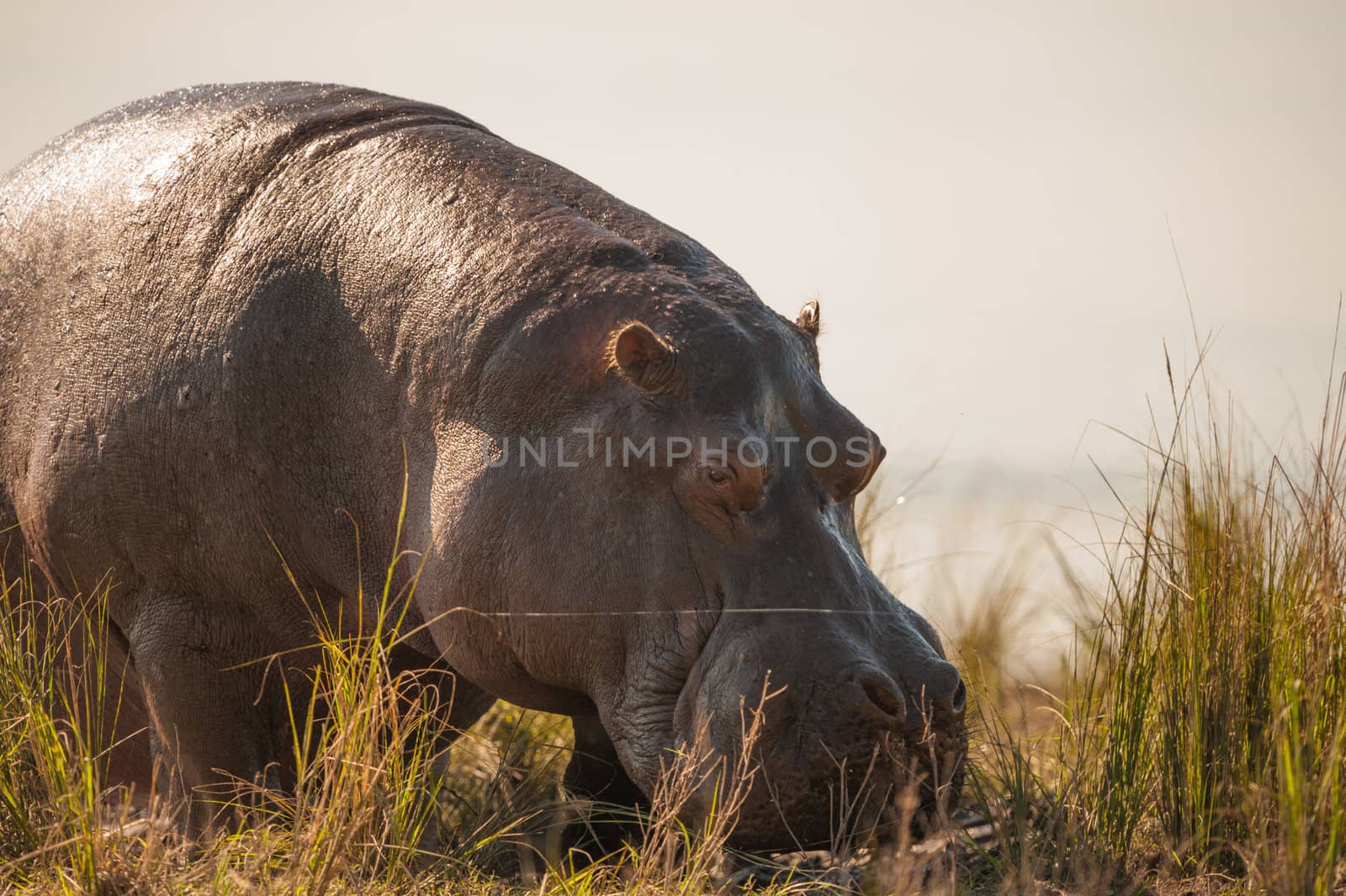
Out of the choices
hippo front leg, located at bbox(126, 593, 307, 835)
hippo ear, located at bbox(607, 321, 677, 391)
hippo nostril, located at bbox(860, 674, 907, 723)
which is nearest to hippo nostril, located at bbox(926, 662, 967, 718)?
hippo nostril, located at bbox(860, 674, 907, 723)

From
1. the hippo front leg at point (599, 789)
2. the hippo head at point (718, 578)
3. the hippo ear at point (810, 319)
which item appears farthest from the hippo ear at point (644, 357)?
the hippo front leg at point (599, 789)

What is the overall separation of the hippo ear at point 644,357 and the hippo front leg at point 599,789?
1.14 metres

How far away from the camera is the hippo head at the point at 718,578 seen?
3166 mm

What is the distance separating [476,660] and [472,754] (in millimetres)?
2015

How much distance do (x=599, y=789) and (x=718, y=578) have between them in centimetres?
125

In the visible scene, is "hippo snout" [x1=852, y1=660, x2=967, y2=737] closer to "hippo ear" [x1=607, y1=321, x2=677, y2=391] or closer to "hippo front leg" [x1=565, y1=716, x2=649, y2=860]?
"hippo ear" [x1=607, y1=321, x2=677, y2=391]

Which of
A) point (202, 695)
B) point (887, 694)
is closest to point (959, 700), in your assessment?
point (887, 694)

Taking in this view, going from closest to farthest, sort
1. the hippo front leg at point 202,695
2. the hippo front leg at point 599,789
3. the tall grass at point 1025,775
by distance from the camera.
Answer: the tall grass at point 1025,775 → the hippo front leg at point 202,695 → the hippo front leg at point 599,789

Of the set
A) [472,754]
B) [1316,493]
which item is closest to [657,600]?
[1316,493]

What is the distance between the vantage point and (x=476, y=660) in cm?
366

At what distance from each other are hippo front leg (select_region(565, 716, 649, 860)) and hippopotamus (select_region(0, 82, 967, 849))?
14mm

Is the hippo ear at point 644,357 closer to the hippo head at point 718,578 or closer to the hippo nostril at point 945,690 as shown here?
the hippo head at point 718,578

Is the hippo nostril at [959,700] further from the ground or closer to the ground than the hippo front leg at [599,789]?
further from the ground

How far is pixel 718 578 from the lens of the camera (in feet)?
10.9
